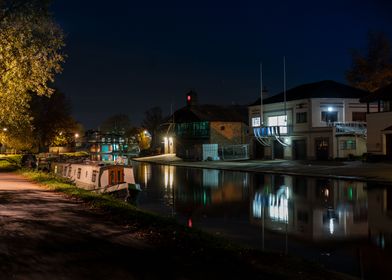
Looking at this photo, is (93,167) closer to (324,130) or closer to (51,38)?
(51,38)

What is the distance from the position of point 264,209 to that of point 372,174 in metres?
16.7

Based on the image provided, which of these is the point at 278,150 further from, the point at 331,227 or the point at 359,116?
the point at 331,227

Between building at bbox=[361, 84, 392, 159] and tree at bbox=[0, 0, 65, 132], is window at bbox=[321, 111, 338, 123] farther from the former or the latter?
tree at bbox=[0, 0, 65, 132]

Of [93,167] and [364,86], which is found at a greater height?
[364,86]

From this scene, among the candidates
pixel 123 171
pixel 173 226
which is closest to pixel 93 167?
pixel 123 171

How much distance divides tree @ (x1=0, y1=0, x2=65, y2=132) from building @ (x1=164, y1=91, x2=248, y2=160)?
46266 mm

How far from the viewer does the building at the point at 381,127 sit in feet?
139

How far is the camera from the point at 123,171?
94.6 ft

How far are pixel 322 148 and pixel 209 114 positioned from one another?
1068 inches

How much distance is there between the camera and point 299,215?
18.1 m

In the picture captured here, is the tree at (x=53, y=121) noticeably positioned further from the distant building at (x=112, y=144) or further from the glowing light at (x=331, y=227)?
the glowing light at (x=331, y=227)

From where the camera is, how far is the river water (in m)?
11.9

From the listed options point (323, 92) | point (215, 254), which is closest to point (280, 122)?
point (323, 92)

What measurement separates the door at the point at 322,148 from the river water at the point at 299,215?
A: 20577 mm
